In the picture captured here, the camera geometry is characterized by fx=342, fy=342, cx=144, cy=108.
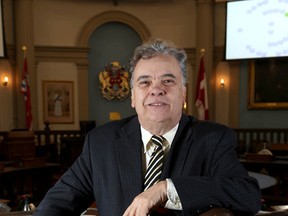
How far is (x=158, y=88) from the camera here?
1623 millimetres

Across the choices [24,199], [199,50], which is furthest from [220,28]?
[24,199]

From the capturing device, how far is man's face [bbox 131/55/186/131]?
5.33 feet

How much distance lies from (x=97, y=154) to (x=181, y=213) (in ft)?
1.81

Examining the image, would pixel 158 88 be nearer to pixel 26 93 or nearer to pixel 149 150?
pixel 149 150

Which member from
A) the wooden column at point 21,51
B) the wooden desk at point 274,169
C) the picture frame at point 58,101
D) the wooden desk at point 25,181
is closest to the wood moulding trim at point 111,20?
the picture frame at point 58,101

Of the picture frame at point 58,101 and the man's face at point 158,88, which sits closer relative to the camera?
the man's face at point 158,88

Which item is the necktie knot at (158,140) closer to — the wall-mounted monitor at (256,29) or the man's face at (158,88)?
the man's face at (158,88)

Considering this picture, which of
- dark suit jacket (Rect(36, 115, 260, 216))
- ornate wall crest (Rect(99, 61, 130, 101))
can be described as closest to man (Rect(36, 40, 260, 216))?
dark suit jacket (Rect(36, 115, 260, 216))

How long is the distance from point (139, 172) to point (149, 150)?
141 millimetres

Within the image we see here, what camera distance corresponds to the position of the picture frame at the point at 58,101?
930cm

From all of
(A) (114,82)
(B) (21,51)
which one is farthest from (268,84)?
(B) (21,51)

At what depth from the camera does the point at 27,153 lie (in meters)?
5.89

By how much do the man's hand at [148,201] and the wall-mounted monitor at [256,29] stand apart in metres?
7.93

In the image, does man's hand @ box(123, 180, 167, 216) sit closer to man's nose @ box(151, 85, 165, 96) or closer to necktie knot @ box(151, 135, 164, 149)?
necktie knot @ box(151, 135, 164, 149)
